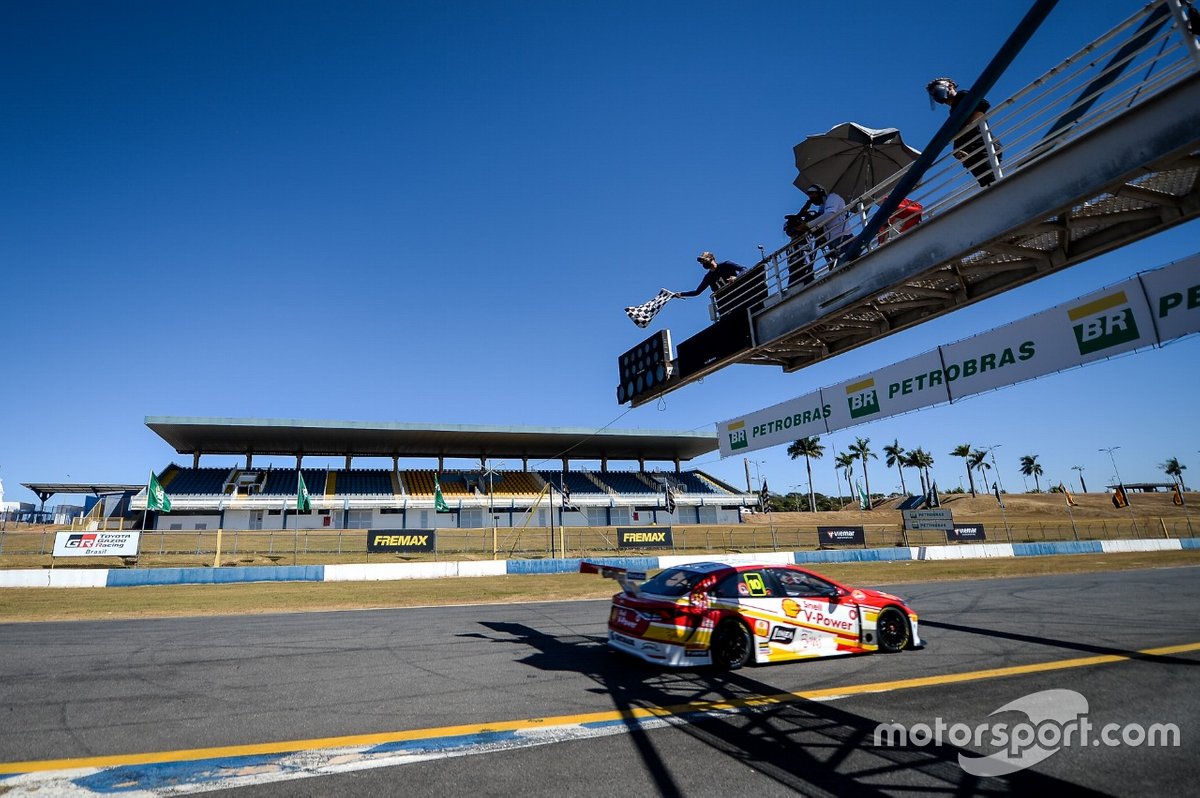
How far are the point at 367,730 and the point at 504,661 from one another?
3185mm

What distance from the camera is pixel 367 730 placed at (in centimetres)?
550

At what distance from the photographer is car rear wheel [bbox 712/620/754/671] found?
7.89 m

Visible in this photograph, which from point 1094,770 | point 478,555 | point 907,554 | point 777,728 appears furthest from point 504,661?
point 907,554

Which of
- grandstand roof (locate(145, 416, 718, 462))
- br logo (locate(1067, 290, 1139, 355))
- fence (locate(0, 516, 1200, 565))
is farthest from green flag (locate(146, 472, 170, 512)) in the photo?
br logo (locate(1067, 290, 1139, 355))

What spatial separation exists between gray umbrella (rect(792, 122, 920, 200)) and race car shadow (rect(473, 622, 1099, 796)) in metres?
6.61

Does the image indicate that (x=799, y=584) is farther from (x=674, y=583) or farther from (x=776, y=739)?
(x=776, y=739)

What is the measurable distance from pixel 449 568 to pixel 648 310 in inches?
841

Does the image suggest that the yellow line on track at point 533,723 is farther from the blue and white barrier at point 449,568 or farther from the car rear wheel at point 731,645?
the blue and white barrier at point 449,568

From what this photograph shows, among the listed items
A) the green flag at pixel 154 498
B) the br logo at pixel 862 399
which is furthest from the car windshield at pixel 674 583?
the green flag at pixel 154 498

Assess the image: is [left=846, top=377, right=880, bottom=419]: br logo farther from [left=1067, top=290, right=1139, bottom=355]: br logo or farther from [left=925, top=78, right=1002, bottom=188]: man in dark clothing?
[left=925, top=78, right=1002, bottom=188]: man in dark clothing

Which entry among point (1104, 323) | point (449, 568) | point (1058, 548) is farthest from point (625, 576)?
point (1058, 548)

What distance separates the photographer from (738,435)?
960 cm

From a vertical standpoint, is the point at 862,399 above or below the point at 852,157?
below

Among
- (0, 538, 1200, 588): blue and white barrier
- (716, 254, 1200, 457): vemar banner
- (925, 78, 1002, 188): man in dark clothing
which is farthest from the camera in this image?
(0, 538, 1200, 588): blue and white barrier
